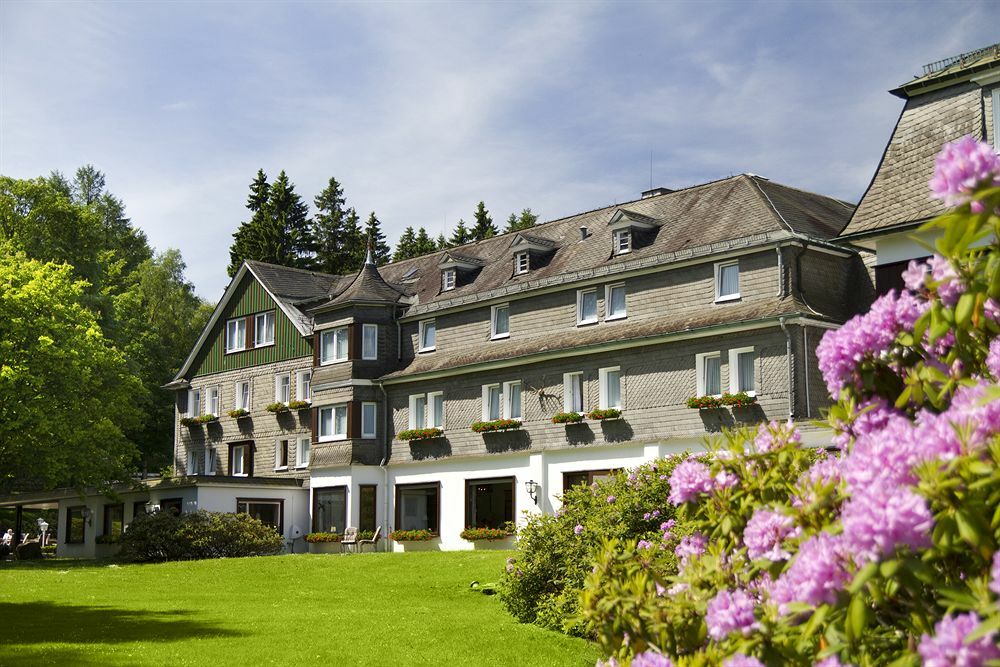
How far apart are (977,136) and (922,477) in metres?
22.3

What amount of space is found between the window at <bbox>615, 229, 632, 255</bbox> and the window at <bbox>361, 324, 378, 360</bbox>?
447 inches

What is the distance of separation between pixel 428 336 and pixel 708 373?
13961 millimetres

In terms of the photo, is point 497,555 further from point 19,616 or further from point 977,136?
point 977,136

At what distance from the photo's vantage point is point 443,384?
4303 cm

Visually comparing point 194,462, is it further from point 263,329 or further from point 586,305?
point 586,305

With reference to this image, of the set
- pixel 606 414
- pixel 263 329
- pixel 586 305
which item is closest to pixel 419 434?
pixel 586 305

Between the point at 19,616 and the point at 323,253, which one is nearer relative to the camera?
the point at 19,616

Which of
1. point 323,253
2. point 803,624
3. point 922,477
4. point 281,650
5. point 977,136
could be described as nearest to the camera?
point 922,477

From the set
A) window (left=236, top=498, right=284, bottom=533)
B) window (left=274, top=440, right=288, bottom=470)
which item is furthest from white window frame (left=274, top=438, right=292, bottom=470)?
window (left=236, top=498, right=284, bottom=533)

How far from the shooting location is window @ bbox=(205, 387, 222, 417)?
179 feet

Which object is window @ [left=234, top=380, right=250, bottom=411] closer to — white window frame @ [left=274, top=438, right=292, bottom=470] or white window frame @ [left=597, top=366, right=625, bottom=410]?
white window frame @ [left=274, top=438, right=292, bottom=470]

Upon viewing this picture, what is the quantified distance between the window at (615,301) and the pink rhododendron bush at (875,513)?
31215 mm

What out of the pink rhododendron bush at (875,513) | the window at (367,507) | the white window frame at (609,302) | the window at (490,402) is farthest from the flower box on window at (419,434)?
the pink rhododendron bush at (875,513)

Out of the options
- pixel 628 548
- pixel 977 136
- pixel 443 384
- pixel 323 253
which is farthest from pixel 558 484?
pixel 323 253
